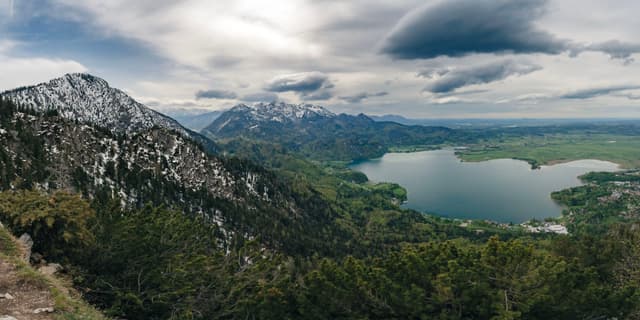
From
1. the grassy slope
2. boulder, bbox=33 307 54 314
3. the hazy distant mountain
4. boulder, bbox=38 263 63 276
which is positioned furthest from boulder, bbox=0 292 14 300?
the hazy distant mountain

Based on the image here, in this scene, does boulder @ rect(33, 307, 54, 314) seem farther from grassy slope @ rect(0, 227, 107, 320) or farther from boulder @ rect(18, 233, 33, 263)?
boulder @ rect(18, 233, 33, 263)

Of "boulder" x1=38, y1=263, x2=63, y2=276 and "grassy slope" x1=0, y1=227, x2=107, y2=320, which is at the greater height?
"grassy slope" x1=0, y1=227, x2=107, y2=320

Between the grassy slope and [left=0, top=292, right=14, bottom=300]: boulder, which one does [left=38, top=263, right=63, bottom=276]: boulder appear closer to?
the grassy slope

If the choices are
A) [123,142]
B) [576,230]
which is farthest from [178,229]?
[576,230]

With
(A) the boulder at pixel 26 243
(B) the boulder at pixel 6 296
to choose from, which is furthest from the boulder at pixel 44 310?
(A) the boulder at pixel 26 243

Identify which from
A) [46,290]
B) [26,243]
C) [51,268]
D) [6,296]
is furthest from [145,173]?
[6,296]

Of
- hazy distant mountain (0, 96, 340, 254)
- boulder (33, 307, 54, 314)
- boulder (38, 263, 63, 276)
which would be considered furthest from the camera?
hazy distant mountain (0, 96, 340, 254)

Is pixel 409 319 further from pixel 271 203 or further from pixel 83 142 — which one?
pixel 271 203

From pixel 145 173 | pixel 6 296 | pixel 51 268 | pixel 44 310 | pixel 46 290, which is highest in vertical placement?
pixel 6 296

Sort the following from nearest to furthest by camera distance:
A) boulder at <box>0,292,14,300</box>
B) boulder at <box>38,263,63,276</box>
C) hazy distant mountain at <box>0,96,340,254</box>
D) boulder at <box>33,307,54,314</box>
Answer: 1. boulder at <box>33,307,54,314</box>
2. boulder at <box>0,292,14,300</box>
3. boulder at <box>38,263,63,276</box>
4. hazy distant mountain at <box>0,96,340,254</box>

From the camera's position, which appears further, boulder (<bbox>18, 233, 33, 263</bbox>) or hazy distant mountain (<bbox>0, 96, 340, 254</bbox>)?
hazy distant mountain (<bbox>0, 96, 340, 254</bbox>)

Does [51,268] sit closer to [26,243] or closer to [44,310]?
[26,243]
